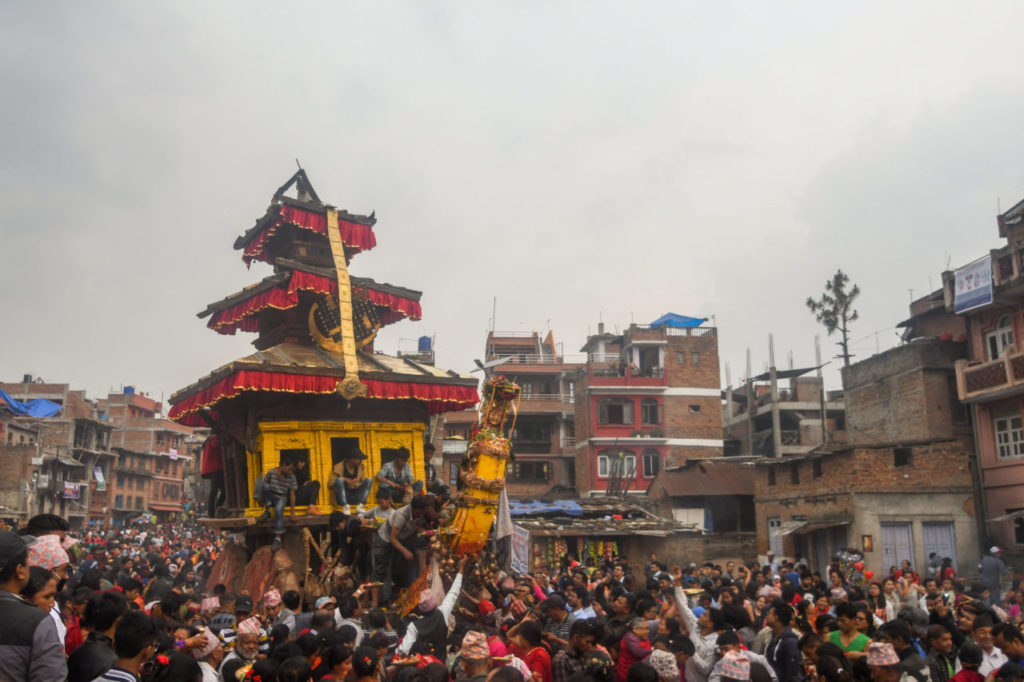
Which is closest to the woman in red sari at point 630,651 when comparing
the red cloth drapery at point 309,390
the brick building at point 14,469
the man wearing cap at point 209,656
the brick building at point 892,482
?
the man wearing cap at point 209,656

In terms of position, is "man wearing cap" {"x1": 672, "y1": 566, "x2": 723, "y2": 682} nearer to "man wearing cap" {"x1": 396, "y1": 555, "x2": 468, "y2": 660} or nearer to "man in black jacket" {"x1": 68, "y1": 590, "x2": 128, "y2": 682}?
"man wearing cap" {"x1": 396, "y1": 555, "x2": 468, "y2": 660}

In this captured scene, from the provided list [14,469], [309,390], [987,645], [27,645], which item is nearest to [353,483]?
[309,390]

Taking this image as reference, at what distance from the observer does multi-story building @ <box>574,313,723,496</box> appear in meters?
49.3

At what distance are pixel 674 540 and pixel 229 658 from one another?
2745 centimetres

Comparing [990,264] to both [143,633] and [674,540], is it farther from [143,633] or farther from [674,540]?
[143,633]

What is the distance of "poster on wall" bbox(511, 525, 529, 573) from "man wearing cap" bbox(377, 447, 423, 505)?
2.01 m

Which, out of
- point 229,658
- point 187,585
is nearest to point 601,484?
point 187,585

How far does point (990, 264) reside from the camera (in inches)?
1054

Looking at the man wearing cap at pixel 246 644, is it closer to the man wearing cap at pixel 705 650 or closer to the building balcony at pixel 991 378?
the man wearing cap at pixel 705 650

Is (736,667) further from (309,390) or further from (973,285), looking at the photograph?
(973,285)

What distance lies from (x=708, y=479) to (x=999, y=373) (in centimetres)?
1701

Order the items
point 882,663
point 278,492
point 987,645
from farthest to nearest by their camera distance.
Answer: point 278,492 < point 987,645 < point 882,663

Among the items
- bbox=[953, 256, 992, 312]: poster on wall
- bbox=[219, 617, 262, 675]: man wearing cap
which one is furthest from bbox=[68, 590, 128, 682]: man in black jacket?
bbox=[953, 256, 992, 312]: poster on wall

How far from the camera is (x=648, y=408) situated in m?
50.7
